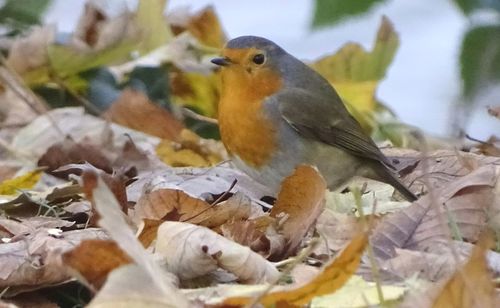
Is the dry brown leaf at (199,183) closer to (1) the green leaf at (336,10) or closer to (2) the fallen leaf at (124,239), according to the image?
(1) the green leaf at (336,10)

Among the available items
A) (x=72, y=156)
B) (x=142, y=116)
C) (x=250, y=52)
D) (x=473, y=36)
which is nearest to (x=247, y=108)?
(x=250, y=52)

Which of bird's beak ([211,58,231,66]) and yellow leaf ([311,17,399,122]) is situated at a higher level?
bird's beak ([211,58,231,66])

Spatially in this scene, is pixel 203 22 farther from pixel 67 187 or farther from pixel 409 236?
pixel 409 236

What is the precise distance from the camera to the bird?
4289mm

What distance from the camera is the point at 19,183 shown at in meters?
3.85

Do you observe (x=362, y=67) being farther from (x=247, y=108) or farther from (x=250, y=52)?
(x=247, y=108)

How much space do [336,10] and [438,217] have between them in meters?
1.27

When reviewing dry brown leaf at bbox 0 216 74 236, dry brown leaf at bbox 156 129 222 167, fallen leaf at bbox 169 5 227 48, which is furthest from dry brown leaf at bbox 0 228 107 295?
fallen leaf at bbox 169 5 227 48

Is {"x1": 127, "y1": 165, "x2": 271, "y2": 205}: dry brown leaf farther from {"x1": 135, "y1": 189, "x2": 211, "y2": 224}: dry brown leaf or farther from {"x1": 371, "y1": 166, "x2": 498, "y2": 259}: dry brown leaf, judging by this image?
{"x1": 371, "y1": 166, "x2": 498, "y2": 259}: dry brown leaf

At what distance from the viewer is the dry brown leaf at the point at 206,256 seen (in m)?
2.50

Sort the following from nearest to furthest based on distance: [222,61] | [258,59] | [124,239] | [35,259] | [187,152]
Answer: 1. [124,239]
2. [35,259]
3. [222,61]
4. [258,59]
5. [187,152]

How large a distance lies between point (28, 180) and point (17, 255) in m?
1.22

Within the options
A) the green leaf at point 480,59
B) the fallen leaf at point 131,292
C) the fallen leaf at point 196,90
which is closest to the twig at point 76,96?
the fallen leaf at point 196,90

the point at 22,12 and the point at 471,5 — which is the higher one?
the point at 471,5
